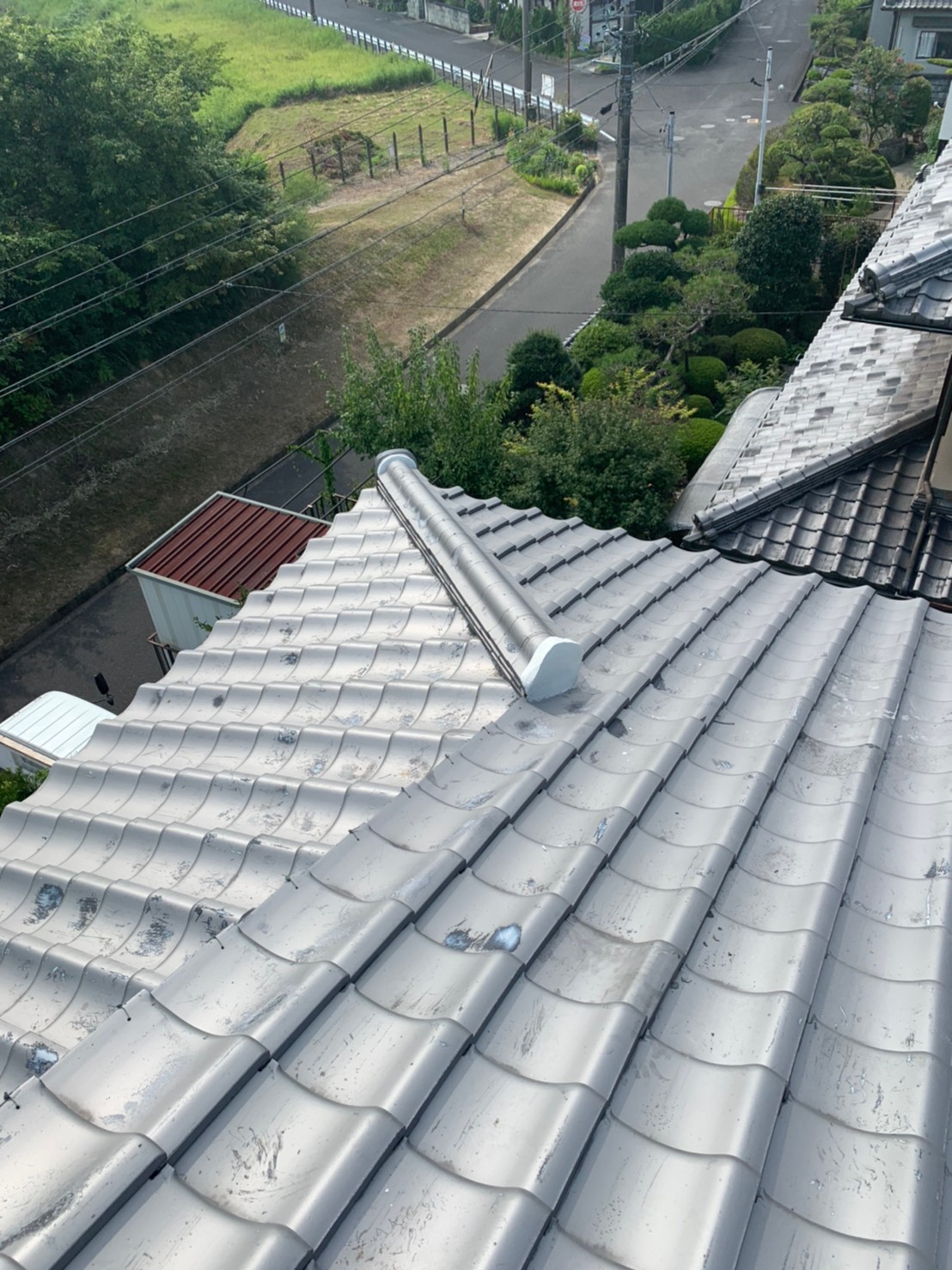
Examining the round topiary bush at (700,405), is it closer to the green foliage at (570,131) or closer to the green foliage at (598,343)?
the green foliage at (598,343)

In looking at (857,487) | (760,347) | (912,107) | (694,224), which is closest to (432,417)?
(857,487)

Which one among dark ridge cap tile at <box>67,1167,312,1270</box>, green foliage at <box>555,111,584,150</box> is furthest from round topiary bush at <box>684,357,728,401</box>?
dark ridge cap tile at <box>67,1167,312,1270</box>

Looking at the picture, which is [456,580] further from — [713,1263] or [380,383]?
[380,383]

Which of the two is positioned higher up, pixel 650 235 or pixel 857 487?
pixel 857 487

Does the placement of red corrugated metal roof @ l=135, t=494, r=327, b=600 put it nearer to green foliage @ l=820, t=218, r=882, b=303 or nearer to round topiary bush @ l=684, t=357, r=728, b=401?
round topiary bush @ l=684, t=357, r=728, b=401

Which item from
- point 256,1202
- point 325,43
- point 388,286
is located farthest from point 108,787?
point 325,43

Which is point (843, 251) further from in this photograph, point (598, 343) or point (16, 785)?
point (16, 785)
